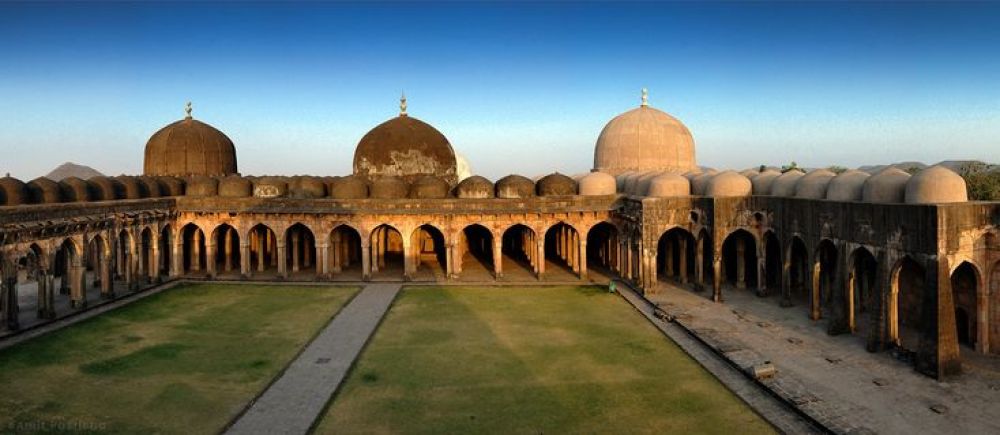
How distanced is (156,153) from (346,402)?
A: 30.4 meters

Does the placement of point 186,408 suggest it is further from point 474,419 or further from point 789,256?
point 789,256

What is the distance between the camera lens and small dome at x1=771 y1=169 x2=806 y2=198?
23.6 m

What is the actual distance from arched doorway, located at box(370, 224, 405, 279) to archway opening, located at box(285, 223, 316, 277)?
317 cm

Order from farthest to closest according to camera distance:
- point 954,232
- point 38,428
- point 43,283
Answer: point 43,283 → point 954,232 → point 38,428

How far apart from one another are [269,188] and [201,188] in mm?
3559

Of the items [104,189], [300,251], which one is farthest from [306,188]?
[104,189]

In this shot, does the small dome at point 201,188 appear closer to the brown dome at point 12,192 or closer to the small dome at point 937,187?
the brown dome at point 12,192

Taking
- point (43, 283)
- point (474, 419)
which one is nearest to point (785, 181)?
point (474, 419)

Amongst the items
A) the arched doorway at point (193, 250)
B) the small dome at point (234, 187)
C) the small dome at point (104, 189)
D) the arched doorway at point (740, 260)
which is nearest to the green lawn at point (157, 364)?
the small dome at point (104, 189)

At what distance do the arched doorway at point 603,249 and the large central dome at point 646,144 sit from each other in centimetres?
500

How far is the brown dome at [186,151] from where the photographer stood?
121 ft

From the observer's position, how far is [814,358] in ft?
53.7

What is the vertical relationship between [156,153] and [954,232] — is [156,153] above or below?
above

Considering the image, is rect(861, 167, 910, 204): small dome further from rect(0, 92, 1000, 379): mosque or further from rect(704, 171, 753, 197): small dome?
rect(704, 171, 753, 197): small dome
